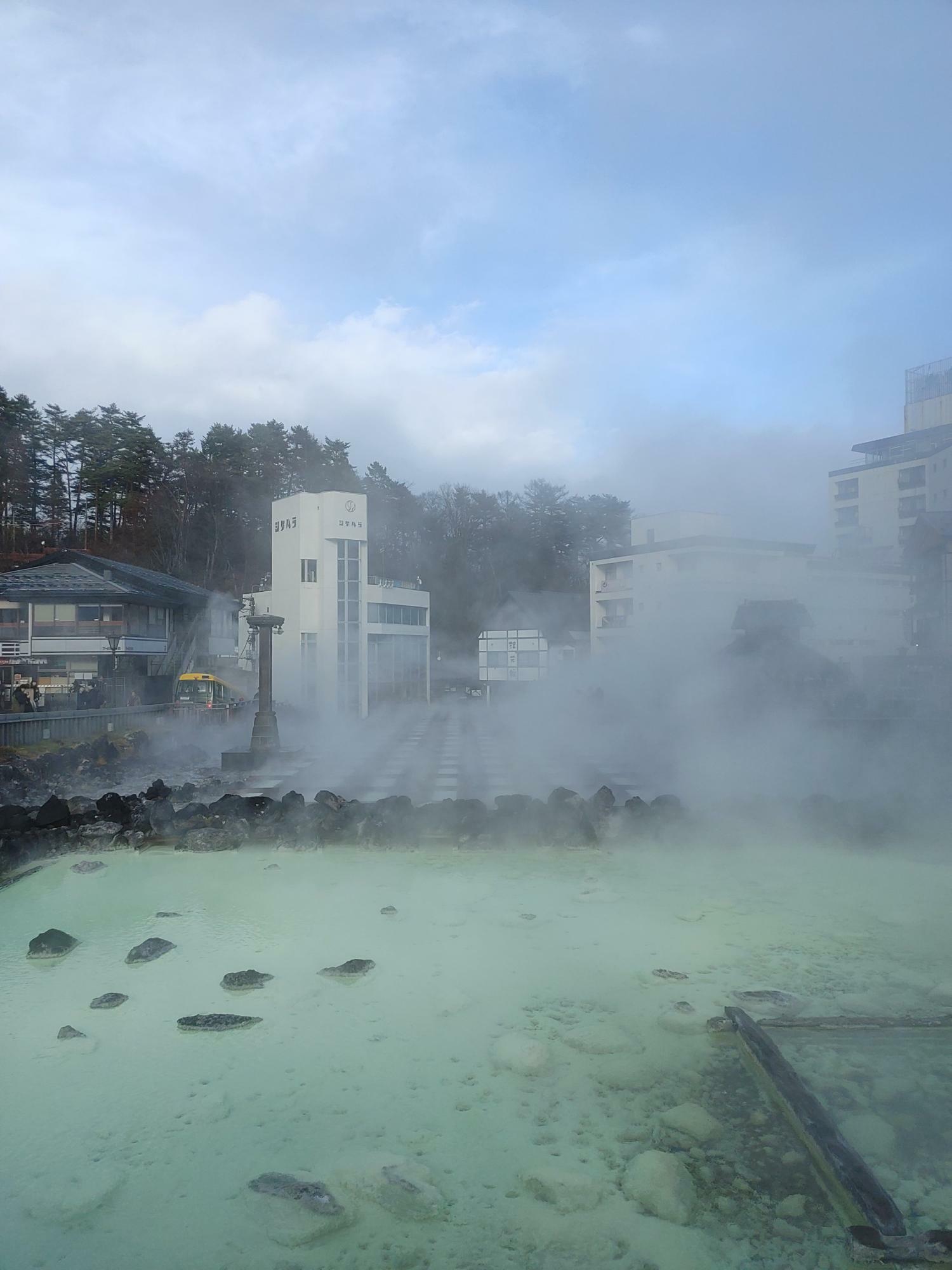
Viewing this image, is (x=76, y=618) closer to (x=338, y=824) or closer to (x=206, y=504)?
(x=206, y=504)

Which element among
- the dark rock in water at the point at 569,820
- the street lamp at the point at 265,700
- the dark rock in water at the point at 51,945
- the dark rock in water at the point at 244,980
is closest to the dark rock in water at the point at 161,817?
the dark rock in water at the point at 51,945

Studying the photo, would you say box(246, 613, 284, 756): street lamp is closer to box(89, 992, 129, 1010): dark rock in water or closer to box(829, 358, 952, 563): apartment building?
box(89, 992, 129, 1010): dark rock in water

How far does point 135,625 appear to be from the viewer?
22703 millimetres

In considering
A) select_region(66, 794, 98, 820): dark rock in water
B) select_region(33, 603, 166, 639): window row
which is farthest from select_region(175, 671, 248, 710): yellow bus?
select_region(66, 794, 98, 820): dark rock in water

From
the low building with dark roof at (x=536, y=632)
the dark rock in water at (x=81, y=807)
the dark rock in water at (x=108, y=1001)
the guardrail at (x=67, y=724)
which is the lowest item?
the dark rock in water at (x=108, y=1001)

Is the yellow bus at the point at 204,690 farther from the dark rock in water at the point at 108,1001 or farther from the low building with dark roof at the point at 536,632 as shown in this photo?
the dark rock in water at the point at 108,1001

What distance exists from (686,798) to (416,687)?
1853 centimetres

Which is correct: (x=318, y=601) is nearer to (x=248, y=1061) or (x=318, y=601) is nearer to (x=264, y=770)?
(x=264, y=770)

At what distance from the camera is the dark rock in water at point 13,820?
614cm

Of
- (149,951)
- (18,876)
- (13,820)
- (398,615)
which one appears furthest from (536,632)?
(149,951)

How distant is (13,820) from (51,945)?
268 cm

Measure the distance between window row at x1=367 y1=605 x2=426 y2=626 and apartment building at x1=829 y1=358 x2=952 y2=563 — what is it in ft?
40.0

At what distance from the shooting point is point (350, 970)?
367cm

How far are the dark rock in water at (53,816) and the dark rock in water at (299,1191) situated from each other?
479cm
